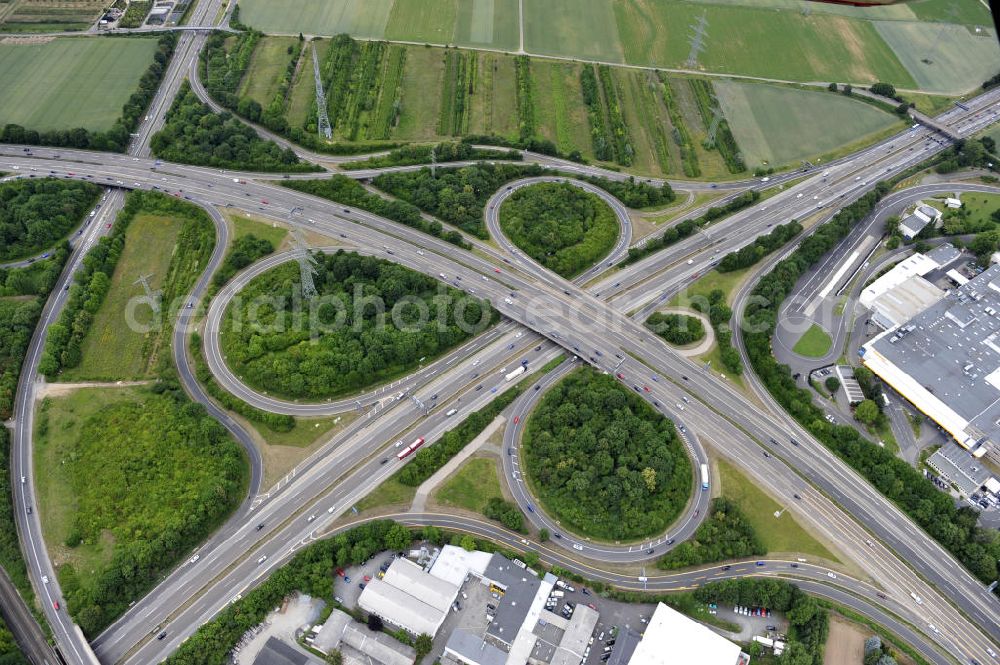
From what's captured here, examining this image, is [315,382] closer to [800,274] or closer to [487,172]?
[487,172]

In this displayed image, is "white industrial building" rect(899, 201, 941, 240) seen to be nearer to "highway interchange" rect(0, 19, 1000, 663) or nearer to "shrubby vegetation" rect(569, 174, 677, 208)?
"highway interchange" rect(0, 19, 1000, 663)

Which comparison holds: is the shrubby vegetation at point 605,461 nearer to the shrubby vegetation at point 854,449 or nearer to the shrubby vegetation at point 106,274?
the shrubby vegetation at point 854,449

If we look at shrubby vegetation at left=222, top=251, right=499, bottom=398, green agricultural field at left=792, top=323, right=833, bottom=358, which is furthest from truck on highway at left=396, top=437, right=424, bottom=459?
green agricultural field at left=792, top=323, right=833, bottom=358

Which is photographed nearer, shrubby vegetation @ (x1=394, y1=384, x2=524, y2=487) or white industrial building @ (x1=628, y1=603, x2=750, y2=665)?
white industrial building @ (x1=628, y1=603, x2=750, y2=665)

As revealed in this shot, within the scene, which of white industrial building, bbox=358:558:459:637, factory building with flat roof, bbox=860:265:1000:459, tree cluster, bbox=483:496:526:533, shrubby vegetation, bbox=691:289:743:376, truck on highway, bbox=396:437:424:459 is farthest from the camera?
shrubby vegetation, bbox=691:289:743:376

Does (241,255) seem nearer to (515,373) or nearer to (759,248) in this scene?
(515,373)

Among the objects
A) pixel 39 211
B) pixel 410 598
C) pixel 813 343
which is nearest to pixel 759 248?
pixel 813 343
